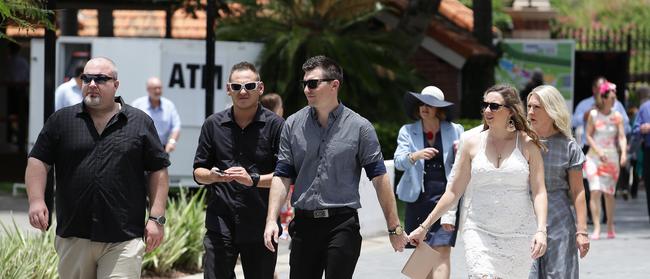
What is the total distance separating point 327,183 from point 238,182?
76 cm

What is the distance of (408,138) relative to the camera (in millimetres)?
9570

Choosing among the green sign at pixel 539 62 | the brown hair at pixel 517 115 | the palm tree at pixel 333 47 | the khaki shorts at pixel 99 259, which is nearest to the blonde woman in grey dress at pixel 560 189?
the brown hair at pixel 517 115

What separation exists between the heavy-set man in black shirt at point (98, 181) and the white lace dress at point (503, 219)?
1798 mm

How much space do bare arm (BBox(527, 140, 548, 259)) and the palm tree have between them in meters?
9.74

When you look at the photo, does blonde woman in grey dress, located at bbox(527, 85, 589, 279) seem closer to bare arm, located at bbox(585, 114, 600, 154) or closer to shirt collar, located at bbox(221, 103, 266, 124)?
shirt collar, located at bbox(221, 103, 266, 124)

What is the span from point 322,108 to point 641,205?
499 inches

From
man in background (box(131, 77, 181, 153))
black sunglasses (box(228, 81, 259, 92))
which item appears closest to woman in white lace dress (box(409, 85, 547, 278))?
black sunglasses (box(228, 81, 259, 92))

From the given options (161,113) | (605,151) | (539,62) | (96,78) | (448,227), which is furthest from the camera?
(539,62)

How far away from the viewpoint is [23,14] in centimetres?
733

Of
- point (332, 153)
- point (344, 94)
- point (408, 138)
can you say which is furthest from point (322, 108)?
point (344, 94)

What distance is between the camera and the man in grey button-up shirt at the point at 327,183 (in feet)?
23.1

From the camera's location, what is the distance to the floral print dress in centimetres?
1412

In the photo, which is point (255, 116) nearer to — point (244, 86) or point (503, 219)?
point (244, 86)

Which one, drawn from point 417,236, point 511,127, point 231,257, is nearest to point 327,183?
point 417,236
